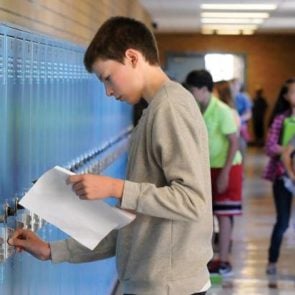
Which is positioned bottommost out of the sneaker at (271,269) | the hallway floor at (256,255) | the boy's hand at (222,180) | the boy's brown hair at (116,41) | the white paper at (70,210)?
the hallway floor at (256,255)

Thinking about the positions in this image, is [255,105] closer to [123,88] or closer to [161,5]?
[161,5]

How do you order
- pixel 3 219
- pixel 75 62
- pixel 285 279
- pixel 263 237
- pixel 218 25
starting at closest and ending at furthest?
pixel 3 219 < pixel 75 62 < pixel 285 279 < pixel 263 237 < pixel 218 25

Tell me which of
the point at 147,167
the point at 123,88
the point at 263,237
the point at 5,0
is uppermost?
the point at 5,0

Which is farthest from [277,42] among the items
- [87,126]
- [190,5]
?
[87,126]

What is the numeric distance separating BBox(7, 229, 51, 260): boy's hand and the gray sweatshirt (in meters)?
0.26

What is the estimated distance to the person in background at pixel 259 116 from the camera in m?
24.5

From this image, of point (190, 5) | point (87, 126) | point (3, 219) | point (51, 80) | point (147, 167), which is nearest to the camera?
point (147, 167)

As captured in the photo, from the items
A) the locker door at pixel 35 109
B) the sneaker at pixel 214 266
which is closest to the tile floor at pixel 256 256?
the sneaker at pixel 214 266

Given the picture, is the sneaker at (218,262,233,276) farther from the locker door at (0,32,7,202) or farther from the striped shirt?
the locker door at (0,32,7,202)

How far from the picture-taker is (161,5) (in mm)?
14266

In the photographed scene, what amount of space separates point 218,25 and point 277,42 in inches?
213

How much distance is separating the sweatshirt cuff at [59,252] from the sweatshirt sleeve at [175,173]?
46cm

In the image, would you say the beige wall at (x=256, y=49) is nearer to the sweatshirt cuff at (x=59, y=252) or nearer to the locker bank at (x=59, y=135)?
the locker bank at (x=59, y=135)

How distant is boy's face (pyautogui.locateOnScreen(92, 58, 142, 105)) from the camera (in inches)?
98.3
